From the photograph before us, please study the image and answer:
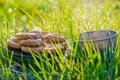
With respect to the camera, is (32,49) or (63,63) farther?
(32,49)

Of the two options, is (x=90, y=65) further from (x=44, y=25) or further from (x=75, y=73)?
(x=44, y=25)

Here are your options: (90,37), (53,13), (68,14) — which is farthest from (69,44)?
(53,13)

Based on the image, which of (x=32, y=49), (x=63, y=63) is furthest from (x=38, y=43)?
(x=63, y=63)

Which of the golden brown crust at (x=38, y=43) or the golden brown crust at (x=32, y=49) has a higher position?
the golden brown crust at (x=38, y=43)

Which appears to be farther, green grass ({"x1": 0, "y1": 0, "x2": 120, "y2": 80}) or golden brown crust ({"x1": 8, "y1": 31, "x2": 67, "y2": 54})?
golden brown crust ({"x1": 8, "y1": 31, "x2": 67, "y2": 54})

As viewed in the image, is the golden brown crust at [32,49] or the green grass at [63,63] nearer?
the green grass at [63,63]

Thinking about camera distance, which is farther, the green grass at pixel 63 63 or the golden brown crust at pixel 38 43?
the golden brown crust at pixel 38 43

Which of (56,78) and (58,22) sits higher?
(58,22)

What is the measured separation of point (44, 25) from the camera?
8.05 feet

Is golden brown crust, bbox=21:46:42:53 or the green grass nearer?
the green grass

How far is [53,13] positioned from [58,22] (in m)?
0.16

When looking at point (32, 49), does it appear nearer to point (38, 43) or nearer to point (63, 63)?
point (38, 43)

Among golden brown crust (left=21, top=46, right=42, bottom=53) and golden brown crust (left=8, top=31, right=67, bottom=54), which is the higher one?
golden brown crust (left=8, top=31, right=67, bottom=54)

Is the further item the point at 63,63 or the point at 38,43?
the point at 38,43
